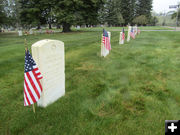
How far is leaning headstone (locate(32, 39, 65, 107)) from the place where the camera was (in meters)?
2.60

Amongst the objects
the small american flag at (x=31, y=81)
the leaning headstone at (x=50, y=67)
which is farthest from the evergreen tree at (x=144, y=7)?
the small american flag at (x=31, y=81)

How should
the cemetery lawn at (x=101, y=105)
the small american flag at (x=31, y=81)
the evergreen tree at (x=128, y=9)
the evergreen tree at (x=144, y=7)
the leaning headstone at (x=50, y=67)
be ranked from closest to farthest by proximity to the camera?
the cemetery lawn at (x=101, y=105), the small american flag at (x=31, y=81), the leaning headstone at (x=50, y=67), the evergreen tree at (x=128, y=9), the evergreen tree at (x=144, y=7)

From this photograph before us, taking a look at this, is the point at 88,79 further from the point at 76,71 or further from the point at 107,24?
the point at 107,24

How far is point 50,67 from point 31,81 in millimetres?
487

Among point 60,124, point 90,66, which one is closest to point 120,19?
point 90,66

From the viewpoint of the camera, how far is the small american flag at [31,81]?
8.09ft

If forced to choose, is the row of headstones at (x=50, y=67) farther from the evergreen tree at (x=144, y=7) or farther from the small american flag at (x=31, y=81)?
the evergreen tree at (x=144, y=7)

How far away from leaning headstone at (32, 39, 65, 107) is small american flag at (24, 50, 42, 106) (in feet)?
0.48

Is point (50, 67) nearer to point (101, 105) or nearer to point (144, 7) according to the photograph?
point (101, 105)

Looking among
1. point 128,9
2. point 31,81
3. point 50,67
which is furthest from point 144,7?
point 31,81

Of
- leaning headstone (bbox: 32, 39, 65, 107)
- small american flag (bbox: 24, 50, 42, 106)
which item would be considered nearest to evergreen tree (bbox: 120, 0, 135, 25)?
leaning headstone (bbox: 32, 39, 65, 107)

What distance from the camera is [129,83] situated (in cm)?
397

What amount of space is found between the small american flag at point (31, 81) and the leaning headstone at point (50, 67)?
146 mm

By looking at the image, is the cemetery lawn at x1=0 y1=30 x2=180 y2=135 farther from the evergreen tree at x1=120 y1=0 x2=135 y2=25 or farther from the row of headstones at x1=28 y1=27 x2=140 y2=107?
the evergreen tree at x1=120 y1=0 x2=135 y2=25
